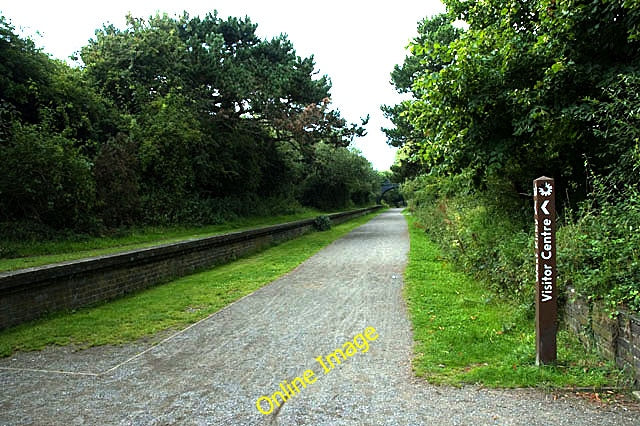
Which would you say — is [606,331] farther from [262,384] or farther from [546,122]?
[546,122]

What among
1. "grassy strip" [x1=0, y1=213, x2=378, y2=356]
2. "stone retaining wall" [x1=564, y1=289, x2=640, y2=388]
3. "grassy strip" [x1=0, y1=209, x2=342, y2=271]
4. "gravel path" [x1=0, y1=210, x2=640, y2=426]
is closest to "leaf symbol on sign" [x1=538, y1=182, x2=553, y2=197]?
"stone retaining wall" [x1=564, y1=289, x2=640, y2=388]

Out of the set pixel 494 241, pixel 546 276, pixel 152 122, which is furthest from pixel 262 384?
pixel 152 122

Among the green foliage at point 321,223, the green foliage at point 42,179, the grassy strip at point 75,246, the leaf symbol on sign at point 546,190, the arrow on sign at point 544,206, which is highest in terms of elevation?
the green foliage at point 42,179

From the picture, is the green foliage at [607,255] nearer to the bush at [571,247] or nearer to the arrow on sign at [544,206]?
the bush at [571,247]

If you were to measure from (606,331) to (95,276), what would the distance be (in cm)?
669

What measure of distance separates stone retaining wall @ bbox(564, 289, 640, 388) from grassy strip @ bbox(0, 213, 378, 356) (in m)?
4.52

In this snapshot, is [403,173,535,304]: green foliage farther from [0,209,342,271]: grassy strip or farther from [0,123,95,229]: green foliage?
[0,123,95,229]: green foliage

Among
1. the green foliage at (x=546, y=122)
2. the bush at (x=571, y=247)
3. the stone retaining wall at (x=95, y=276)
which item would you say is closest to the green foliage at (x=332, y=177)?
the stone retaining wall at (x=95, y=276)

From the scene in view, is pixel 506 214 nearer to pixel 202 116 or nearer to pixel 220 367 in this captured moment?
pixel 220 367

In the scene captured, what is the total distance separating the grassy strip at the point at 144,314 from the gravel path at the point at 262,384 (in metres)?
0.35

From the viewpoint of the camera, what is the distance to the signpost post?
4.00 meters

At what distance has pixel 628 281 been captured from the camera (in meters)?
3.82

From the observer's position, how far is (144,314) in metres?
6.29

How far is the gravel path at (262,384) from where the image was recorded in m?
3.23
